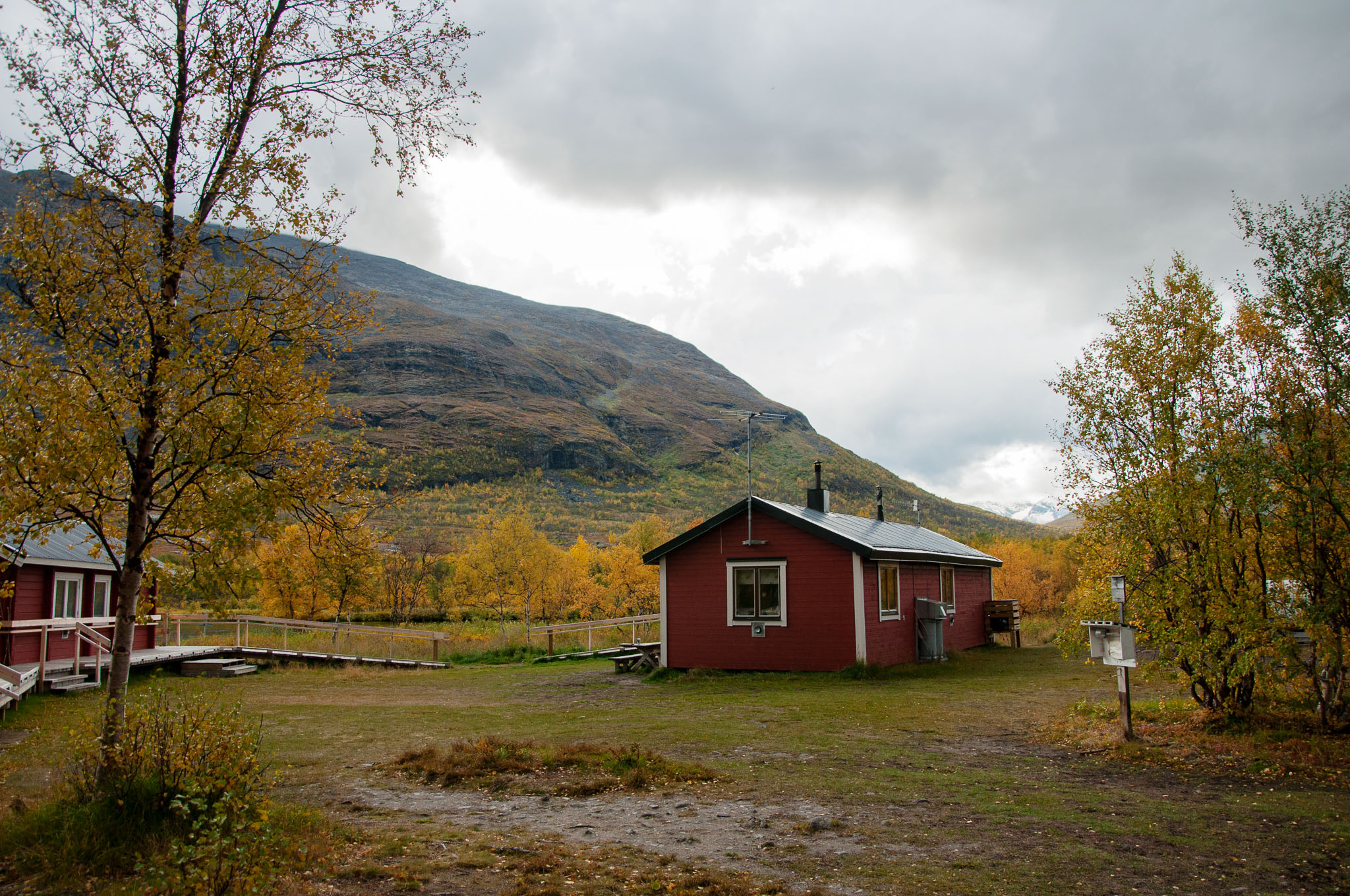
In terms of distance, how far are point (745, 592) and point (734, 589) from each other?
242 millimetres

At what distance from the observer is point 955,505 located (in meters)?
124

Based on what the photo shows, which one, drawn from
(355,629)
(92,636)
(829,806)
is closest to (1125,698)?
(829,806)

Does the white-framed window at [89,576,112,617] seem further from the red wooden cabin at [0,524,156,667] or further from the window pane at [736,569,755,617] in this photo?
the window pane at [736,569,755,617]

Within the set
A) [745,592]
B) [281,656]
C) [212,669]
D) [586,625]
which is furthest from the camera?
[586,625]

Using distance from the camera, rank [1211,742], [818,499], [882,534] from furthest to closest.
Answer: [818,499], [882,534], [1211,742]

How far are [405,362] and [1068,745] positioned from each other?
141107 millimetres

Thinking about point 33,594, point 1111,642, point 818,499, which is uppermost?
point 818,499

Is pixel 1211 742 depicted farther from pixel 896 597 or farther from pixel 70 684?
pixel 70 684

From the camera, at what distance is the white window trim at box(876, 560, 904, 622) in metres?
18.3

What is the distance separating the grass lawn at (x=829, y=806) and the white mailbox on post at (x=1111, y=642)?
1047mm

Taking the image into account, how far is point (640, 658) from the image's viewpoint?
19.8 meters

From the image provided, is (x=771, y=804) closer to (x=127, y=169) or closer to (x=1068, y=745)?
(x=1068, y=745)

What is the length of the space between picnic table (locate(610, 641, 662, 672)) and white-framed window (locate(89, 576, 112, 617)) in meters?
12.8

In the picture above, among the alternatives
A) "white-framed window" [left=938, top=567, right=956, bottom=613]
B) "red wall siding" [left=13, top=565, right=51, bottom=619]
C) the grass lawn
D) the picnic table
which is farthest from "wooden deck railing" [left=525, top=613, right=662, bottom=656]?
"red wall siding" [left=13, top=565, right=51, bottom=619]
